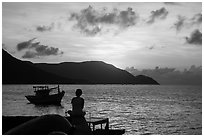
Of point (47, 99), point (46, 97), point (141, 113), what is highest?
point (46, 97)

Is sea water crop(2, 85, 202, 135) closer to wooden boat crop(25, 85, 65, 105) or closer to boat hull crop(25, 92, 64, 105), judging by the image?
boat hull crop(25, 92, 64, 105)

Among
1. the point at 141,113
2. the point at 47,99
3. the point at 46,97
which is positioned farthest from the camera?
the point at 46,97

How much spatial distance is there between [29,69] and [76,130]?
197 meters

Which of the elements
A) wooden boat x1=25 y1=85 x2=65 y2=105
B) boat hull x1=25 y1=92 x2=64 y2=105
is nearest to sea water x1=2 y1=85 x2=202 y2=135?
boat hull x1=25 y1=92 x2=64 y2=105

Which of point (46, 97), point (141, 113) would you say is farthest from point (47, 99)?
point (141, 113)

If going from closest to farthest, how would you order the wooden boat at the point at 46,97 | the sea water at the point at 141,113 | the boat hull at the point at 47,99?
1. the sea water at the point at 141,113
2. the wooden boat at the point at 46,97
3. the boat hull at the point at 47,99

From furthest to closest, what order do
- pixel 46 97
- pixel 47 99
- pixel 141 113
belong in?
pixel 46 97, pixel 47 99, pixel 141 113

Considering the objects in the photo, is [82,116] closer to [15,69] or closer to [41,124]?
[41,124]

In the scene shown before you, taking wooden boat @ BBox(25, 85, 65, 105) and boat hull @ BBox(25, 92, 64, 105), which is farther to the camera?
boat hull @ BBox(25, 92, 64, 105)

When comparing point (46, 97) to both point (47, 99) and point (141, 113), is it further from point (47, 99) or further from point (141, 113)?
point (141, 113)

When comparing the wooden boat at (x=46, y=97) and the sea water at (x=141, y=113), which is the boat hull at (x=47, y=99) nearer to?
the wooden boat at (x=46, y=97)

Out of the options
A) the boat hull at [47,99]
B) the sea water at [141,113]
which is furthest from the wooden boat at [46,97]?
the sea water at [141,113]

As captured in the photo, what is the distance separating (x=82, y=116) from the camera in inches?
279

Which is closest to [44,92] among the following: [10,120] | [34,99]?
[34,99]
